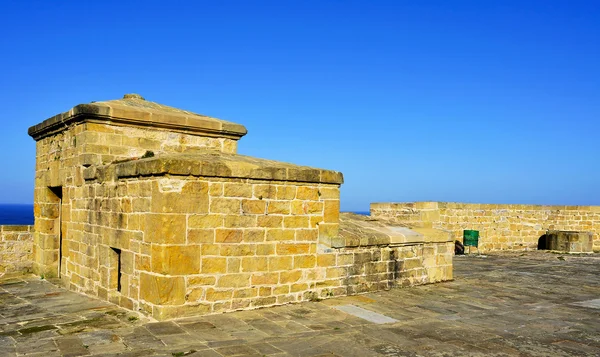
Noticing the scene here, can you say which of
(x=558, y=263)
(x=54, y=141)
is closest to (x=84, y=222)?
(x=54, y=141)

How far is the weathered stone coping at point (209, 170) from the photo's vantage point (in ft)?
21.3

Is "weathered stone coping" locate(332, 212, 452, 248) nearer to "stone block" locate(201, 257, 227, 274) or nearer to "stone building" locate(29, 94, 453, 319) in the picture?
"stone building" locate(29, 94, 453, 319)

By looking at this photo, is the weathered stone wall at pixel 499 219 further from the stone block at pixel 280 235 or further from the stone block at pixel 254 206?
the stone block at pixel 254 206

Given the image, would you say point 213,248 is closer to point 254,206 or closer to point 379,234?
point 254,206

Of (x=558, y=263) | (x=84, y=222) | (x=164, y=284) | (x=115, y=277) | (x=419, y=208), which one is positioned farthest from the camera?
(x=419, y=208)

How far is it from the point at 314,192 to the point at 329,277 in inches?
56.2

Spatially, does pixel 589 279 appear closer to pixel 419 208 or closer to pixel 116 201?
pixel 419 208

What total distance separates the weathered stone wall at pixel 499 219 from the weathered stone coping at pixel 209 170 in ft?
27.3

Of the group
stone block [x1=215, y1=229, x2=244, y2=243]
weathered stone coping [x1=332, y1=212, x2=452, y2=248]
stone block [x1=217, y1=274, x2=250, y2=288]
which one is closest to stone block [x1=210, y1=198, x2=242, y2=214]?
stone block [x1=215, y1=229, x2=244, y2=243]

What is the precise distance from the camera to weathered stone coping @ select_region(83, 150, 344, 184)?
6500mm

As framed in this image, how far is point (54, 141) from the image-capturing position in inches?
403

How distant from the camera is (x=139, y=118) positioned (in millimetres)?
8969

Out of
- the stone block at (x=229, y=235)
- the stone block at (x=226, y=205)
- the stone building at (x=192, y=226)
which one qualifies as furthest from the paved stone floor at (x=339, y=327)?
the stone block at (x=226, y=205)

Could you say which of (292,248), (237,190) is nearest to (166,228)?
(237,190)
